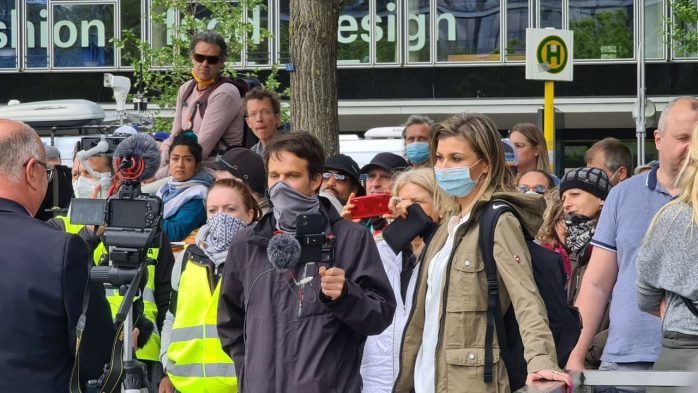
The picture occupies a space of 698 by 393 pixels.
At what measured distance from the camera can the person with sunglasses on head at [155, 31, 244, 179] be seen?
400 inches

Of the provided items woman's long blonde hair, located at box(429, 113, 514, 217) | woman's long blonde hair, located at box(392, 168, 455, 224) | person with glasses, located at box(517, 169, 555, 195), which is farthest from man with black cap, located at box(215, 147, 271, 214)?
woman's long blonde hair, located at box(429, 113, 514, 217)

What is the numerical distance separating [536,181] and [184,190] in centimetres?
237

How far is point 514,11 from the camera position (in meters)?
34.0

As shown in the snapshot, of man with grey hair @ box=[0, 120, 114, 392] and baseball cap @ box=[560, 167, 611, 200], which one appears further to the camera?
baseball cap @ box=[560, 167, 611, 200]

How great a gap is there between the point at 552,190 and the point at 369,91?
2595 cm

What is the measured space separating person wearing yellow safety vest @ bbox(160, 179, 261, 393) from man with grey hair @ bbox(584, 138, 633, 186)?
133 inches

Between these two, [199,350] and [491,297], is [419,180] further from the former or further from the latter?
[491,297]

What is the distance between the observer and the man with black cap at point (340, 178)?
326 inches

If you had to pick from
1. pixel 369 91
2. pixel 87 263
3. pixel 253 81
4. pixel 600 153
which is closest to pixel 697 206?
pixel 87 263

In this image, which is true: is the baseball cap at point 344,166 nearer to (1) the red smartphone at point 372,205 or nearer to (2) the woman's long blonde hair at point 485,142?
(1) the red smartphone at point 372,205

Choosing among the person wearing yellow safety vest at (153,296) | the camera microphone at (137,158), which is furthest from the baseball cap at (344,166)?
the camera microphone at (137,158)

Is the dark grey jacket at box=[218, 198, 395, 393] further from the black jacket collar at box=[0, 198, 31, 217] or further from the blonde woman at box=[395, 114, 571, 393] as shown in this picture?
the black jacket collar at box=[0, 198, 31, 217]

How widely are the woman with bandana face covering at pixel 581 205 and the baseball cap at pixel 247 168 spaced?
1840 millimetres

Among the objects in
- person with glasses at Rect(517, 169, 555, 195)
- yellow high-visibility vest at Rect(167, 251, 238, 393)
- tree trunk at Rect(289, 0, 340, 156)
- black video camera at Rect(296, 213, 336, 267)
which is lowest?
yellow high-visibility vest at Rect(167, 251, 238, 393)
